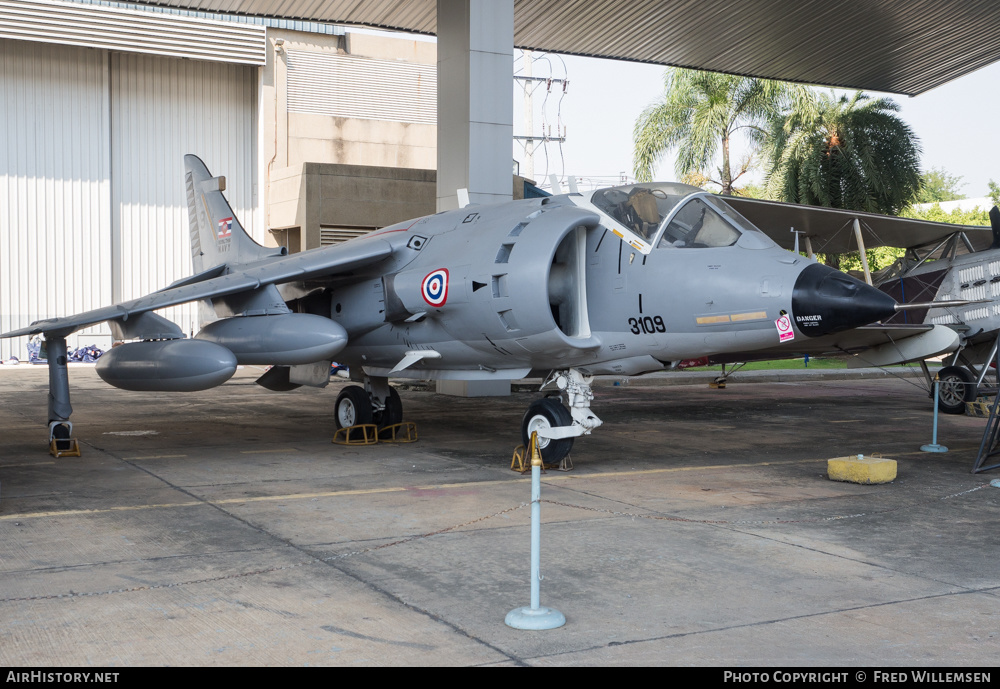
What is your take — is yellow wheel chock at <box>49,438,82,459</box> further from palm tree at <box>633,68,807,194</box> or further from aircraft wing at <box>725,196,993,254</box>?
palm tree at <box>633,68,807,194</box>

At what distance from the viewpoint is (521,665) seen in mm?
4188

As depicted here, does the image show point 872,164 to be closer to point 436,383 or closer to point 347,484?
point 436,383

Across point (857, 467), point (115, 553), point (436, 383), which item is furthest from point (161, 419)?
point (857, 467)

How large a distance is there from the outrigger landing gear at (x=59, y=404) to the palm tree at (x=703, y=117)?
28342 mm

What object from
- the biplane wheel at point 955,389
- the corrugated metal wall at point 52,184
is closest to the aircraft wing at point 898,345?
the biplane wheel at point 955,389

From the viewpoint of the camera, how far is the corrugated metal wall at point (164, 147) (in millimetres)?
31969

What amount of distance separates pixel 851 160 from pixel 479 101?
65.1 feet

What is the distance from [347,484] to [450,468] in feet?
4.60

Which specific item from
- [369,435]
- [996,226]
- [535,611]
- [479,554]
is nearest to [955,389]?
[996,226]

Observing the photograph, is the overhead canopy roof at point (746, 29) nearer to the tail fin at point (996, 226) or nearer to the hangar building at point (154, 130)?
the tail fin at point (996, 226)

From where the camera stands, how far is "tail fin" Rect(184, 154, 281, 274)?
14031mm

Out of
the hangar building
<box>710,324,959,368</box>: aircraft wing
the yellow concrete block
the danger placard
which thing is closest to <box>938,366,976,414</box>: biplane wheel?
<box>710,324,959,368</box>: aircraft wing

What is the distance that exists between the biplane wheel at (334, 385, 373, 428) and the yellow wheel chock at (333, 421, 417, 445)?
119 millimetres

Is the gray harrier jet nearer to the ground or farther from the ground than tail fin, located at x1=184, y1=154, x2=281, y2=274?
nearer to the ground
